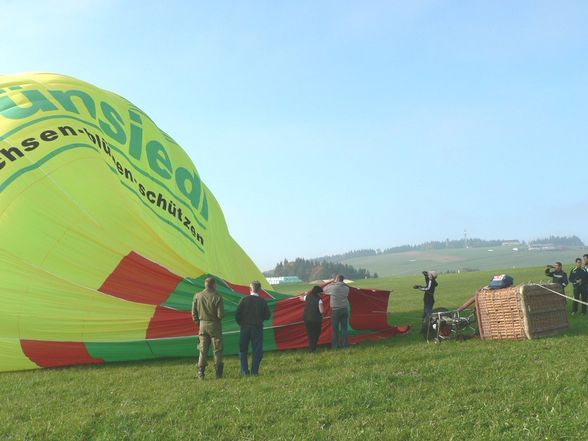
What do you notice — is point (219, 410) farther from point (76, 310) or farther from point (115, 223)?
point (115, 223)

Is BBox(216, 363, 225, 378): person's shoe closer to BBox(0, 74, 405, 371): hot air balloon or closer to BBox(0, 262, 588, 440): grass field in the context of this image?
BBox(0, 262, 588, 440): grass field

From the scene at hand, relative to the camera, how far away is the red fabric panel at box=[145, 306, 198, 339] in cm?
954

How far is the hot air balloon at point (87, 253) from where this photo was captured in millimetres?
9234

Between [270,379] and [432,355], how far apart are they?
2.70 m

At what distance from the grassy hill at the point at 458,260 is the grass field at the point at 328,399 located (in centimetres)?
10340

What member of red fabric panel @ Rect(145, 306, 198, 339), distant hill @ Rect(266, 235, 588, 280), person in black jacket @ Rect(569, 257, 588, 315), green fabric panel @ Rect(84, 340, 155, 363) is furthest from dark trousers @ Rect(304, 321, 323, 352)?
distant hill @ Rect(266, 235, 588, 280)

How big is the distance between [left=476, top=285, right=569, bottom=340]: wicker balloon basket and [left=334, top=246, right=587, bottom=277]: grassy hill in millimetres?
100324

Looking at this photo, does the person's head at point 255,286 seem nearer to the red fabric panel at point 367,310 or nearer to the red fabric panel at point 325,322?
the red fabric panel at point 325,322

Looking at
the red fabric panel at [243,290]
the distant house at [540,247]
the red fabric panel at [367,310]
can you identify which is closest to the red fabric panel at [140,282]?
the red fabric panel at [243,290]

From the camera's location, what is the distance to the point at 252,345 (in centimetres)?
846

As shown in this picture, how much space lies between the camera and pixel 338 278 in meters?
11.2

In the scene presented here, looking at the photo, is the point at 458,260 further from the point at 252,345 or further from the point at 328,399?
the point at 328,399

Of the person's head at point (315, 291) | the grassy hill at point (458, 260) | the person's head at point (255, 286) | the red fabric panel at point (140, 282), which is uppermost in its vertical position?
the red fabric panel at point (140, 282)

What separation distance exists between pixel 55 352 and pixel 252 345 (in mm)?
3268
